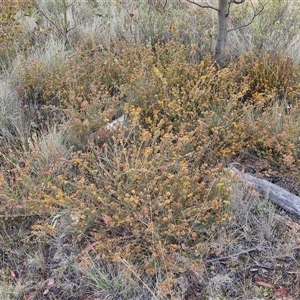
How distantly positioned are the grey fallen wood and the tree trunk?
68.1 inches

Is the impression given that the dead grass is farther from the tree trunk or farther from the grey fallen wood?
the tree trunk

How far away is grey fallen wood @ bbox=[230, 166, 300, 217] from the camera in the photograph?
2.80 metres

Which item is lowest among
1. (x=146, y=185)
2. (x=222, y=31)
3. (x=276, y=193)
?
→ (x=276, y=193)

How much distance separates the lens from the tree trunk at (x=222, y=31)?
4016 mm

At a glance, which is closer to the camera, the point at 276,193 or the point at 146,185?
the point at 146,185

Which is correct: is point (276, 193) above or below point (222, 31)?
below

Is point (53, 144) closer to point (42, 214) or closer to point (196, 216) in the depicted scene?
point (42, 214)

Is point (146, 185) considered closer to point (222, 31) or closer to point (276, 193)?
point (276, 193)

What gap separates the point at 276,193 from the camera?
2881 mm

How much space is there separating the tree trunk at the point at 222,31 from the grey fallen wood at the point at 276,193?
1.73 meters

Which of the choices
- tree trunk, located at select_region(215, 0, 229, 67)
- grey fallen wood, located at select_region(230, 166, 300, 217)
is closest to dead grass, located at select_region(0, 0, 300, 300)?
grey fallen wood, located at select_region(230, 166, 300, 217)

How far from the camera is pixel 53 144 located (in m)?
3.08

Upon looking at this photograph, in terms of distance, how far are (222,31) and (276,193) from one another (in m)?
2.08

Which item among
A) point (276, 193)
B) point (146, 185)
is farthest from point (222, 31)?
point (146, 185)
